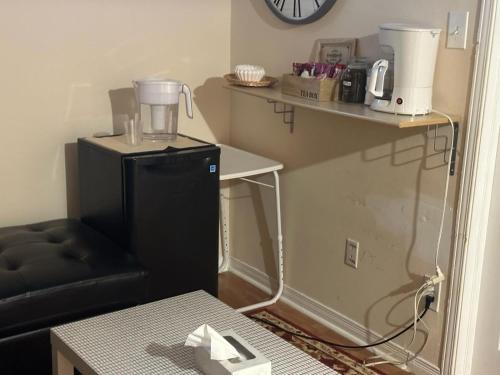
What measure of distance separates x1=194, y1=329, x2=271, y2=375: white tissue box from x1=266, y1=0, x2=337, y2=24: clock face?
1483mm

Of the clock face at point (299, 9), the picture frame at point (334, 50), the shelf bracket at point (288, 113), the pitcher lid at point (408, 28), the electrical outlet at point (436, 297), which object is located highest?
the clock face at point (299, 9)

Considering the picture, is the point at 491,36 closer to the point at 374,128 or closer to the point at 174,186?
the point at 374,128

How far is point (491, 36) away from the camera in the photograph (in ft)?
6.44

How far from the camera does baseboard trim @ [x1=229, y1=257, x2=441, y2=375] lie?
2.42 meters

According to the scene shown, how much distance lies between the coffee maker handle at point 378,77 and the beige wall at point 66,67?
1125mm

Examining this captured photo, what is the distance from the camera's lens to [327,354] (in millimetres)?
2551

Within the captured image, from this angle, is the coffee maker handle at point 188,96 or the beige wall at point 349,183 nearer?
the beige wall at point 349,183

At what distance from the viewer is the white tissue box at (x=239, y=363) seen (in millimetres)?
1448

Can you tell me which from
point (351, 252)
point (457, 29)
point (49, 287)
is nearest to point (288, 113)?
point (351, 252)

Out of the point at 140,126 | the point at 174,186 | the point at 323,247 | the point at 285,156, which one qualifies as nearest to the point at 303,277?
the point at 323,247

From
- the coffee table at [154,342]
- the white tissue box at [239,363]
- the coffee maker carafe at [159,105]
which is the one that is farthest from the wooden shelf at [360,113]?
the white tissue box at [239,363]

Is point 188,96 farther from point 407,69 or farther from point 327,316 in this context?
point 327,316

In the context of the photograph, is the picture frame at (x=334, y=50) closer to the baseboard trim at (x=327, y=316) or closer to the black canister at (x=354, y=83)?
the black canister at (x=354, y=83)

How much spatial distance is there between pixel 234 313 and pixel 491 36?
1152mm
